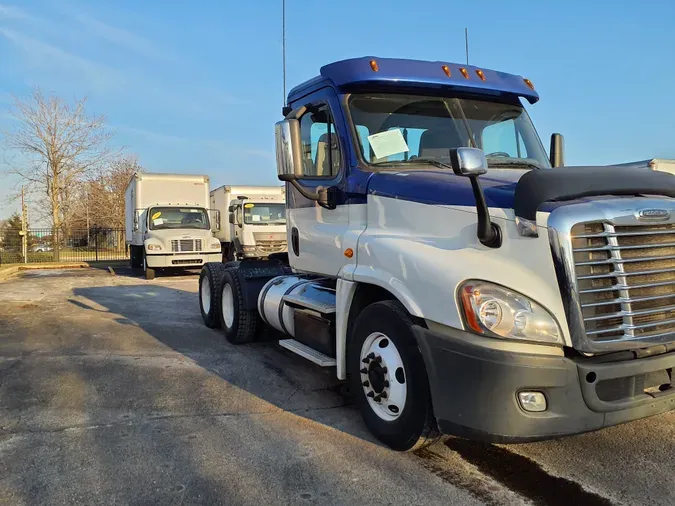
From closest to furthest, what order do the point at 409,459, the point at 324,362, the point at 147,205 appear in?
1. the point at 409,459
2. the point at 324,362
3. the point at 147,205

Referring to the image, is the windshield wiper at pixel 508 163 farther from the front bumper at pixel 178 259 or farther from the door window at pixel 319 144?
the front bumper at pixel 178 259

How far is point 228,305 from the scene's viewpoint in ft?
24.7

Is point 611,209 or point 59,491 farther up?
point 611,209

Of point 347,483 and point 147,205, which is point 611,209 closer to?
point 347,483

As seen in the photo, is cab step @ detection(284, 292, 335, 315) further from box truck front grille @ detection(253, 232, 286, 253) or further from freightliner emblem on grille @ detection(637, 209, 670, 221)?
box truck front grille @ detection(253, 232, 286, 253)

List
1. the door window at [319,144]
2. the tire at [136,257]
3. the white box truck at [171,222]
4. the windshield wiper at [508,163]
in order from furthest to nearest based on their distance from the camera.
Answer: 1. the tire at [136,257]
2. the white box truck at [171,222]
3. the door window at [319,144]
4. the windshield wiper at [508,163]

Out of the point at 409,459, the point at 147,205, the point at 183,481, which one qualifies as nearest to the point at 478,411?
the point at 409,459

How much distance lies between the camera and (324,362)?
4594mm

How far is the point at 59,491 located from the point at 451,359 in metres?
2.41

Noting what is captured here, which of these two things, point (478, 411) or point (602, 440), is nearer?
point (478, 411)

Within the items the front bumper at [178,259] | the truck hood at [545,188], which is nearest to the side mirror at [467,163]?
the truck hood at [545,188]

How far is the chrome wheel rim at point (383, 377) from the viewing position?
359 centimetres

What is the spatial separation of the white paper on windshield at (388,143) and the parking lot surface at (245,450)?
2161 millimetres

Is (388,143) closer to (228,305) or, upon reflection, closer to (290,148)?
(290,148)
